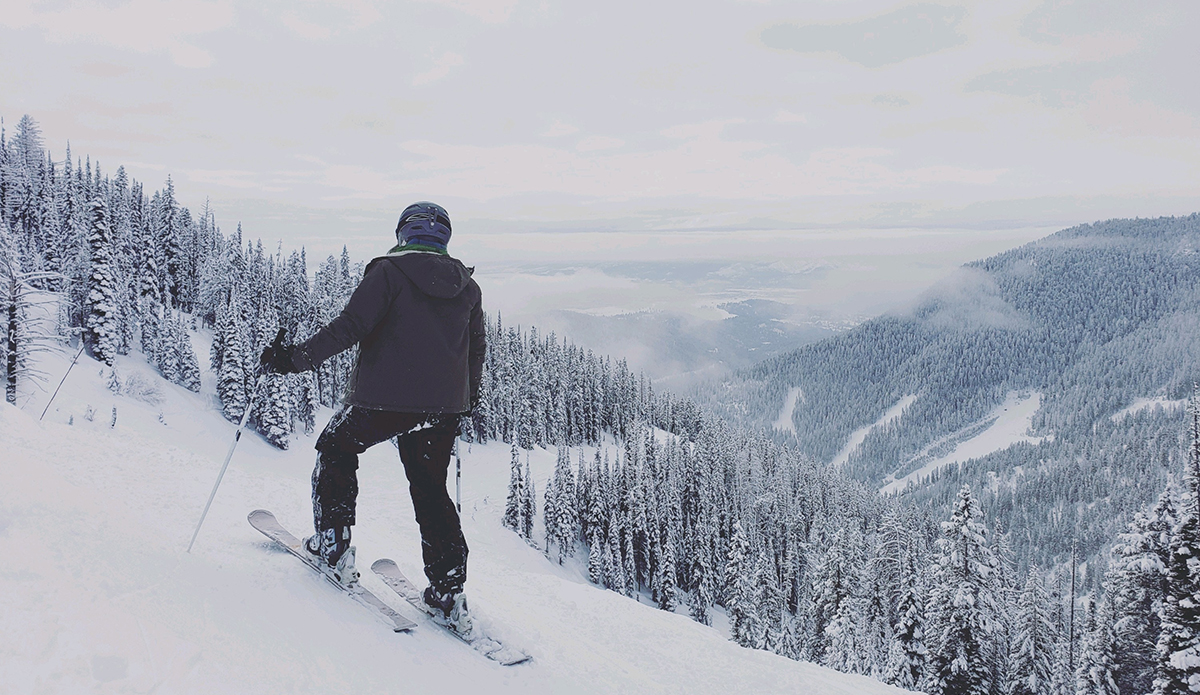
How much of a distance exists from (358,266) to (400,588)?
106490 mm

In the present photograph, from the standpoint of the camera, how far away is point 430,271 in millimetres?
4652

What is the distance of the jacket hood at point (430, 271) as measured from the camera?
4613 mm

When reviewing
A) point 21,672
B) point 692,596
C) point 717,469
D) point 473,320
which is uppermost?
point 473,320

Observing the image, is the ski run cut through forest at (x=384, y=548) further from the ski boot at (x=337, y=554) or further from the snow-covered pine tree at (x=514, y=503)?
the snow-covered pine tree at (x=514, y=503)

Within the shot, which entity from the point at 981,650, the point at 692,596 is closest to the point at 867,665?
the point at 981,650

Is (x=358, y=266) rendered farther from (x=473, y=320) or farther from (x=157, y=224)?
(x=473, y=320)

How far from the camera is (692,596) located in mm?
64125

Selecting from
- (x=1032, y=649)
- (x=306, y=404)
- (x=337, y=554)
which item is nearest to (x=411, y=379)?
(x=337, y=554)

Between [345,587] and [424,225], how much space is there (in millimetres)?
3228

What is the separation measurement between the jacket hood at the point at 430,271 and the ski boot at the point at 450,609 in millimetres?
2578

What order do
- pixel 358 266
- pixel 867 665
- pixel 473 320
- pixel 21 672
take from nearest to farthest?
pixel 21 672 → pixel 473 320 → pixel 867 665 → pixel 358 266

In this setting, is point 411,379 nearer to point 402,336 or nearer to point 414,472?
point 402,336

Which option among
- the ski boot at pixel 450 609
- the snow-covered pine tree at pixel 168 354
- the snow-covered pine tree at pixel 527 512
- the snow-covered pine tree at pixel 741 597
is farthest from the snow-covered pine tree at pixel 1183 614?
the snow-covered pine tree at pixel 168 354

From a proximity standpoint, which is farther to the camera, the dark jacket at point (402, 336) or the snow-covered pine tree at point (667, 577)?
the snow-covered pine tree at point (667, 577)
